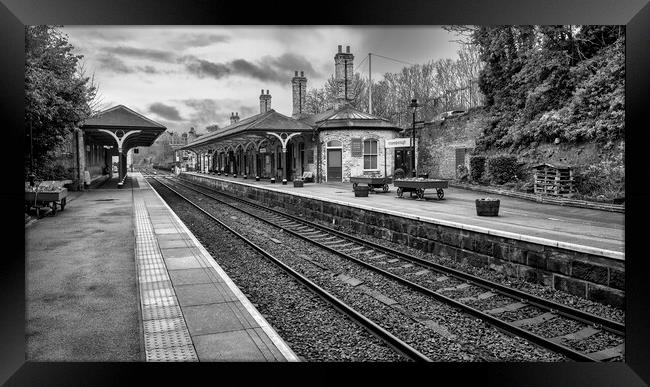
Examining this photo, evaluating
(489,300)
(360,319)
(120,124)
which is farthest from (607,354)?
(120,124)

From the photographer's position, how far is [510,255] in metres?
7.21

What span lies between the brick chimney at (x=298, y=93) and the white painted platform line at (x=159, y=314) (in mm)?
26906

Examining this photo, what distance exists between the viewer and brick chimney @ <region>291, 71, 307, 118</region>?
33.2 metres

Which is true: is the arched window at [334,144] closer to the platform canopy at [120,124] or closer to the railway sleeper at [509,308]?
the platform canopy at [120,124]

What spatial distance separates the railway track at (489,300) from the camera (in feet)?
15.1

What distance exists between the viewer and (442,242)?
29.0 feet

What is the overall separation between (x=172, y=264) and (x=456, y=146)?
18057mm

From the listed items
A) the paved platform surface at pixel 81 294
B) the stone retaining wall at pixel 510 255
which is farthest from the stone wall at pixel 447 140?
the paved platform surface at pixel 81 294

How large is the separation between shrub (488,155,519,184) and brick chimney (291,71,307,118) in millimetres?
18827

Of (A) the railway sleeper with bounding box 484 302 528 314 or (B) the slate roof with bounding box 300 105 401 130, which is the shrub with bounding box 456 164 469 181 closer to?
(B) the slate roof with bounding box 300 105 401 130
